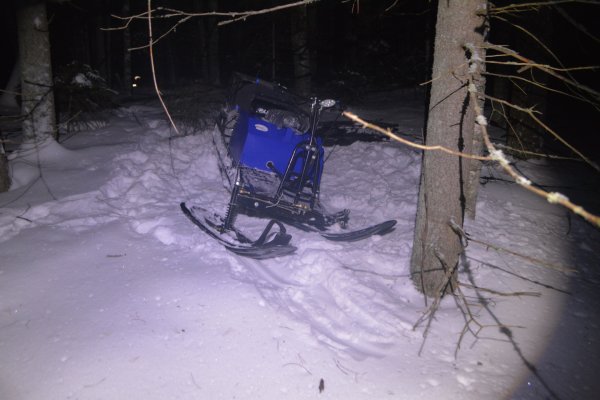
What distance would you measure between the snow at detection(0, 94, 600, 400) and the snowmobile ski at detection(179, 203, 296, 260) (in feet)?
0.43

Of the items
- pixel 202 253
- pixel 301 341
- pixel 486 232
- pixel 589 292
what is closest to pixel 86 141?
pixel 202 253

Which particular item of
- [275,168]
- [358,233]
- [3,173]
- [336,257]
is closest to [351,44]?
[275,168]

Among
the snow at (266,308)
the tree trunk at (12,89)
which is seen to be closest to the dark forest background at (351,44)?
the tree trunk at (12,89)

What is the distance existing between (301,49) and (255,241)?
9.06m

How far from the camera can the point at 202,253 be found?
4535 mm

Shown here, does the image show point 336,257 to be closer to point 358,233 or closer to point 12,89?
point 358,233

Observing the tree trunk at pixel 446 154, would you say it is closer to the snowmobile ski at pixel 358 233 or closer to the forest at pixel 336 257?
the forest at pixel 336 257

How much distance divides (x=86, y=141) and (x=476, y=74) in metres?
7.60

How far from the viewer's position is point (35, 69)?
264 inches

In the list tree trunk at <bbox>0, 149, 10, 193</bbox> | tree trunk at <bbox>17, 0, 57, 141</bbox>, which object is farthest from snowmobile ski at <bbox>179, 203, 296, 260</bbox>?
tree trunk at <bbox>17, 0, 57, 141</bbox>

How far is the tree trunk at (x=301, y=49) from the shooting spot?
12047 millimetres

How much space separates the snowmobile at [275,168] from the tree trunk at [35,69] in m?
3.57

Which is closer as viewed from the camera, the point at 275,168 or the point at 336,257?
the point at 336,257

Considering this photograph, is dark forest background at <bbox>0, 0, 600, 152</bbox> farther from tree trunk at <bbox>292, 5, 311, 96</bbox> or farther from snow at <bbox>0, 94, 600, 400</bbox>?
snow at <bbox>0, 94, 600, 400</bbox>
